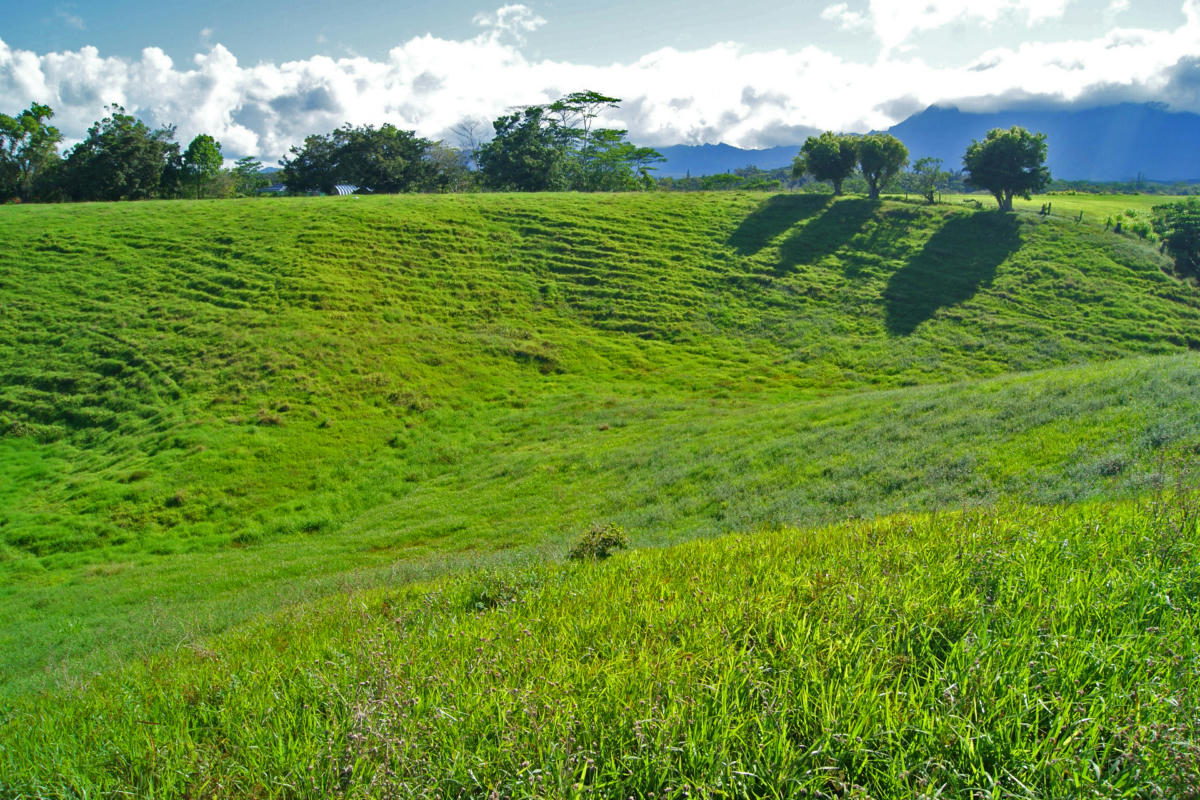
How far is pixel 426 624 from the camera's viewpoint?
506cm

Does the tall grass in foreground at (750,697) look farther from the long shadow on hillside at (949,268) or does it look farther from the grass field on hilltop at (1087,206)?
the grass field on hilltop at (1087,206)

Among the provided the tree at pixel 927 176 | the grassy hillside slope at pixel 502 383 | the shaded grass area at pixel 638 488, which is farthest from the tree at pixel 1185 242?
the shaded grass area at pixel 638 488

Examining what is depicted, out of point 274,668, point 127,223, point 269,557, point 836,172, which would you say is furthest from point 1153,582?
point 836,172

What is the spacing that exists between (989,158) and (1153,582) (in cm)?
7350

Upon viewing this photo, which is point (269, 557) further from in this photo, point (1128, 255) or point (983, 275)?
point (1128, 255)

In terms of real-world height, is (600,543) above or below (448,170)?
below

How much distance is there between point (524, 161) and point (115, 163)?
49641 millimetres

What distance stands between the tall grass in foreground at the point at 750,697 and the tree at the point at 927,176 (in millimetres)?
77775

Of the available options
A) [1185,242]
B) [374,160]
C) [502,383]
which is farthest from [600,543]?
[374,160]

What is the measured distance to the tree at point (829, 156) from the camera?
67.2 meters

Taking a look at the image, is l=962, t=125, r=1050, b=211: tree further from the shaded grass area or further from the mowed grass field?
the shaded grass area

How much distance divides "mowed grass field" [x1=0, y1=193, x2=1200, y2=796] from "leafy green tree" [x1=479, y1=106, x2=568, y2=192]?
2117 centimetres

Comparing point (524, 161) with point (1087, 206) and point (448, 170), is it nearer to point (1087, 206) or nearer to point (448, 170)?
point (448, 170)

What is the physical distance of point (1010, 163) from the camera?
5984cm
